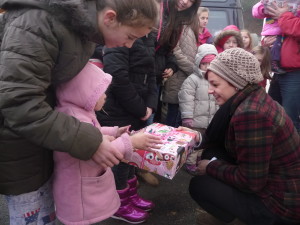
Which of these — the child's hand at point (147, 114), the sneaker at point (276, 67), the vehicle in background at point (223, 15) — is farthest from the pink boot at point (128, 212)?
the vehicle in background at point (223, 15)

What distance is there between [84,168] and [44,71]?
511mm

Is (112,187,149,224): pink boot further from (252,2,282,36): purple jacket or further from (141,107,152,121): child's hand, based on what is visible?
(252,2,282,36): purple jacket

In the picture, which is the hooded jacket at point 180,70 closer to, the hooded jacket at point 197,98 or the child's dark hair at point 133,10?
the hooded jacket at point 197,98

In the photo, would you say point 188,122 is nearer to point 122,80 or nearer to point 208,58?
point 208,58

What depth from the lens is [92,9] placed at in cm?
118

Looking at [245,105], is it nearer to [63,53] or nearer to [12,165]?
[63,53]

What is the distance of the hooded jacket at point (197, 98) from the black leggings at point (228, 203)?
40.4 inches

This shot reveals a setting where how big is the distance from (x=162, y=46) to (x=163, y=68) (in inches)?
9.2

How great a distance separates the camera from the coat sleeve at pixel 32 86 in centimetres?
104

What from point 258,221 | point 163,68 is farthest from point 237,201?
point 163,68

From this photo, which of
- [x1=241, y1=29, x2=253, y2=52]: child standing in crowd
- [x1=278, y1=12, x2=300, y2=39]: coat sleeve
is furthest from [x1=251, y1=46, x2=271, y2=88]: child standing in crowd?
[x1=241, y1=29, x2=253, y2=52]: child standing in crowd

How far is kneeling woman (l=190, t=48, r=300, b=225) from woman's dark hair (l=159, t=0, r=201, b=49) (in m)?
0.73

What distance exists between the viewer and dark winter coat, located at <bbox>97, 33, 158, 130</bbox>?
2.14 meters

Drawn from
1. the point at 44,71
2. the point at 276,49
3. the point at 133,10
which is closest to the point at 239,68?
the point at 133,10
